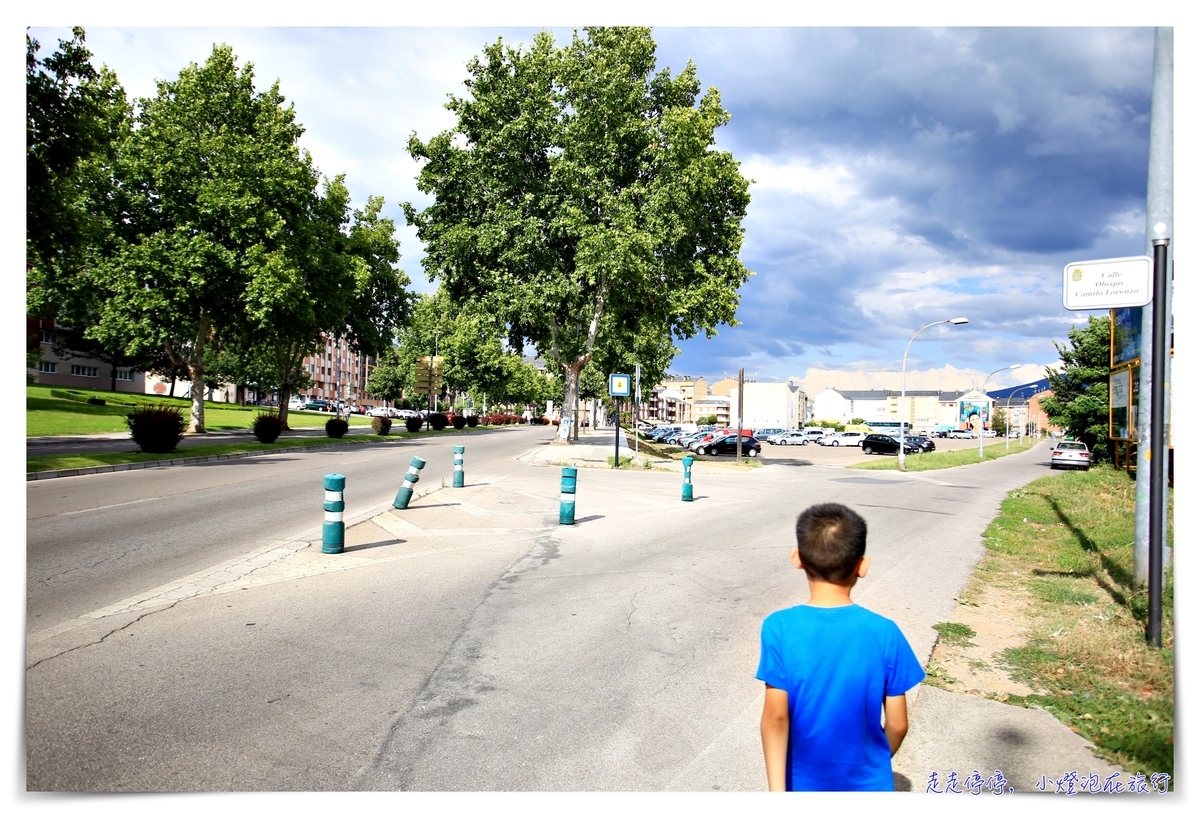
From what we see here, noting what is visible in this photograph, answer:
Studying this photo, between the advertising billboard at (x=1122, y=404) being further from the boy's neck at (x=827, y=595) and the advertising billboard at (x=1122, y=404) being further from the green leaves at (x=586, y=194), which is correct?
the green leaves at (x=586, y=194)

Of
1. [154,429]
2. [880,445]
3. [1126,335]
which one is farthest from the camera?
[880,445]

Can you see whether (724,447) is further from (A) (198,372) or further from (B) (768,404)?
(B) (768,404)

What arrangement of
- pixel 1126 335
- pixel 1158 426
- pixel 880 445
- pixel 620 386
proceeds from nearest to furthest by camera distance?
pixel 1158 426 → pixel 1126 335 → pixel 620 386 → pixel 880 445

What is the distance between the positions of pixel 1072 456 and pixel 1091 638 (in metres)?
34.3

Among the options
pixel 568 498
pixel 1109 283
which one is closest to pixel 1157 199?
pixel 1109 283

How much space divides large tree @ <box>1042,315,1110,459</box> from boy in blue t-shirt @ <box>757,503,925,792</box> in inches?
1302

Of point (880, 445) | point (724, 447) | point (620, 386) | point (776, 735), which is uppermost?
point (620, 386)

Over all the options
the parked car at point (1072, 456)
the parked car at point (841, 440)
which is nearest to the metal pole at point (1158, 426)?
the parked car at point (1072, 456)

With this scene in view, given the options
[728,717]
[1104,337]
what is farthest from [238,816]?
[1104,337]

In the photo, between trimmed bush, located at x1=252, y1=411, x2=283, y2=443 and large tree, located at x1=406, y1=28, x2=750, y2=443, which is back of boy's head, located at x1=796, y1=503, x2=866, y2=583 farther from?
trimmed bush, located at x1=252, y1=411, x2=283, y2=443

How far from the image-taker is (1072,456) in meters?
34.2

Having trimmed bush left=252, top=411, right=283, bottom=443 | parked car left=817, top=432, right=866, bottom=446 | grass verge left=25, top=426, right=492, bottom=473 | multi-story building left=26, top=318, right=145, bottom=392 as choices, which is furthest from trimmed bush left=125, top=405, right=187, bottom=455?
parked car left=817, top=432, right=866, bottom=446

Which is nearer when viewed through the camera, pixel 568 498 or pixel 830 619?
pixel 830 619

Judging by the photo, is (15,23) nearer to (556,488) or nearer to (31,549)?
(31,549)
